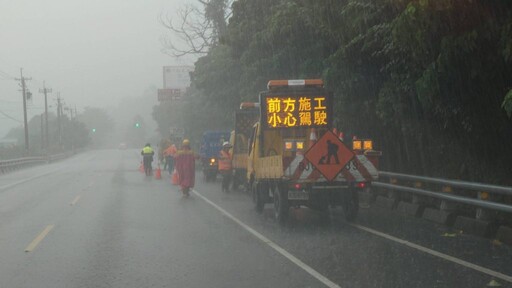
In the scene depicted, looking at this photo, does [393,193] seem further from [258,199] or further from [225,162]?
[225,162]

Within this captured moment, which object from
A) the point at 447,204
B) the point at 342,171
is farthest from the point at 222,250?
the point at 447,204

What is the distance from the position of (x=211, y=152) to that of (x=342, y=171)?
55.3 ft

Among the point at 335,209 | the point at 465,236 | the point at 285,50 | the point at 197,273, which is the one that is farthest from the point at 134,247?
the point at 285,50

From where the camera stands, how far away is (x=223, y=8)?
4194 cm

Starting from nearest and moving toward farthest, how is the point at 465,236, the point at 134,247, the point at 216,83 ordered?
the point at 134,247 < the point at 465,236 < the point at 216,83

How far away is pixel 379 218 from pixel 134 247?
5.76m

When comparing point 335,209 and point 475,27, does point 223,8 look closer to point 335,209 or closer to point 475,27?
point 335,209

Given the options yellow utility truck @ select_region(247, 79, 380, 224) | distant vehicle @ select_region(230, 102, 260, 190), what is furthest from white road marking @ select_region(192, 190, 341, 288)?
distant vehicle @ select_region(230, 102, 260, 190)

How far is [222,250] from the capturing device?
1070 cm

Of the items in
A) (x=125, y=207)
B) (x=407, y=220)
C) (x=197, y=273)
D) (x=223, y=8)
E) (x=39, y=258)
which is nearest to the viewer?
(x=197, y=273)

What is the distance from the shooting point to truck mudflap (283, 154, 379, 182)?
13.3 meters

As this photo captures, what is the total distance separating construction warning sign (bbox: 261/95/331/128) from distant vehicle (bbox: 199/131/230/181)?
14.2m

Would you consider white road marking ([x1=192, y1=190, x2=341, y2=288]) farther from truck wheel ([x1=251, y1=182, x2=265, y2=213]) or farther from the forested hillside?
the forested hillside

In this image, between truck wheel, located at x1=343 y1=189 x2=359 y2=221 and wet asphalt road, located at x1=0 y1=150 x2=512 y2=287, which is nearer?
wet asphalt road, located at x1=0 y1=150 x2=512 y2=287
